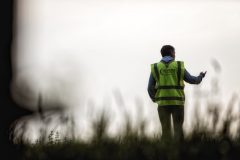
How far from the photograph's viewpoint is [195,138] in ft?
20.2

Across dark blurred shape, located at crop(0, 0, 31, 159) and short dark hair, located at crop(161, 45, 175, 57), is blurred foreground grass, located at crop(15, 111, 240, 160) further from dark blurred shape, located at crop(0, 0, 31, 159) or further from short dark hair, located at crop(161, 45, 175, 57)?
short dark hair, located at crop(161, 45, 175, 57)

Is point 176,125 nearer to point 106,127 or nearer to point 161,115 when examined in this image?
point 161,115

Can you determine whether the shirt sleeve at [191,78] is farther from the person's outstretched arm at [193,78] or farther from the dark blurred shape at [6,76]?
the dark blurred shape at [6,76]

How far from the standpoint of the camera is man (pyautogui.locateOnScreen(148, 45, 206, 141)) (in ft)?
34.7

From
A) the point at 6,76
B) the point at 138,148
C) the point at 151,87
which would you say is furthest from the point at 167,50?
the point at 6,76

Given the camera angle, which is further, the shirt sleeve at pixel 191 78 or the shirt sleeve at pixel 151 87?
the shirt sleeve at pixel 151 87

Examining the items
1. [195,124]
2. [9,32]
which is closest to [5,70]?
[9,32]

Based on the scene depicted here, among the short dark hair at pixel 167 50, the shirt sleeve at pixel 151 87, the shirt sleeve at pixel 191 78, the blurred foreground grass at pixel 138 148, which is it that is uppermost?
the short dark hair at pixel 167 50

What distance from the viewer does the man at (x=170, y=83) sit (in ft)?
34.7

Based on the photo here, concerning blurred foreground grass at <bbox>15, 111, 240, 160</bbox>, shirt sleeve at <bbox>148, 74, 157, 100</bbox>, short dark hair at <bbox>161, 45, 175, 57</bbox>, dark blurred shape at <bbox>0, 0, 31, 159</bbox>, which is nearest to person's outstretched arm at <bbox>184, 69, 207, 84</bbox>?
short dark hair at <bbox>161, 45, 175, 57</bbox>

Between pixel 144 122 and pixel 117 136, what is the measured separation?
409 mm

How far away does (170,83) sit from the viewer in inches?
420

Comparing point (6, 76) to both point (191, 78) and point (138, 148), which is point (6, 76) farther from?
point (191, 78)

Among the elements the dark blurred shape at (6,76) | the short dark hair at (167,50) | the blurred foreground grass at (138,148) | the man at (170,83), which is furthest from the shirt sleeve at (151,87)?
the dark blurred shape at (6,76)
